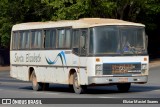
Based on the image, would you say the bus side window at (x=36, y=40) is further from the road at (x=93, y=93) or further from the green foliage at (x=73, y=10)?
the green foliage at (x=73, y=10)

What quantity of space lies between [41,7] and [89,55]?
31272mm

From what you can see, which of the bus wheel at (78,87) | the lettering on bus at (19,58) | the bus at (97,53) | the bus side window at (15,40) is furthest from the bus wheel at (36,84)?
the bus wheel at (78,87)

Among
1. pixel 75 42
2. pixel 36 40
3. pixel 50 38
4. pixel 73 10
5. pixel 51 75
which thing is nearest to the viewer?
pixel 75 42

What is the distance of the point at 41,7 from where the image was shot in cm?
5478

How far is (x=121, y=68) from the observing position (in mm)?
24109

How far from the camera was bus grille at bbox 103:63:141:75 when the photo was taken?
2392 centimetres

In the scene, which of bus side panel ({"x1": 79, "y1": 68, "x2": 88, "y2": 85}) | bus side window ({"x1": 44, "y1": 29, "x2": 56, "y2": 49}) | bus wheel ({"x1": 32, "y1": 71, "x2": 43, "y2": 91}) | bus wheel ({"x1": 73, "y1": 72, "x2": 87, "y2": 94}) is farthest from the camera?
bus wheel ({"x1": 32, "y1": 71, "x2": 43, "y2": 91})

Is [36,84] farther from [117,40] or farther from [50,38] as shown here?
[117,40]

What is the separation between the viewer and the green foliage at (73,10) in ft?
149

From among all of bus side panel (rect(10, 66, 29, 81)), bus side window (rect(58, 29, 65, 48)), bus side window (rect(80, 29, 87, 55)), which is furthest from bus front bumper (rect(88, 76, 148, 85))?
bus side panel (rect(10, 66, 29, 81))

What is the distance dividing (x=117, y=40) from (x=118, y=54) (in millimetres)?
578

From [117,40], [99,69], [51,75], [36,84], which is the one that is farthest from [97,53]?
[36,84]

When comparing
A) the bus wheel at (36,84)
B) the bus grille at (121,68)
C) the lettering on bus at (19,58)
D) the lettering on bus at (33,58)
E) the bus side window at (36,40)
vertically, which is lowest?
the bus wheel at (36,84)

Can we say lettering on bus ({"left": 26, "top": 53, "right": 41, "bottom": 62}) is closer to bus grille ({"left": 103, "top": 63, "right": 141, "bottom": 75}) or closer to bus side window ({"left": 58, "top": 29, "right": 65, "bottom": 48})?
bus side window ({"left": 58, "top": 29, "right": 65, "bottom": 48})
